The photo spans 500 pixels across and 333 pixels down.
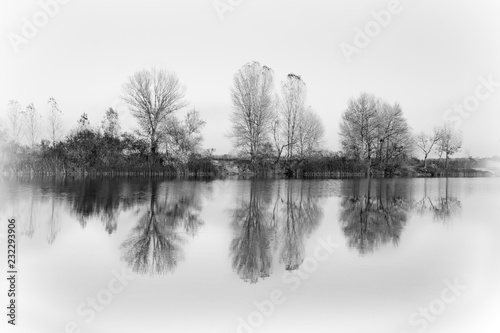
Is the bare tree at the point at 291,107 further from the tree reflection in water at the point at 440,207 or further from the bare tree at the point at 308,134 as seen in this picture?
the tree reflection in water at the point at 440,207

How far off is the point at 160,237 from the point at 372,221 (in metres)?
5.26

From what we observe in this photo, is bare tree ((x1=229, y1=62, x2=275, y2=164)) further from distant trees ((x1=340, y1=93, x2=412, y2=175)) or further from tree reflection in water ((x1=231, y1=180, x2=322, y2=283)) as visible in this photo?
tree reflection in water ((x1=231, y1=180, x2=322, y2=283))

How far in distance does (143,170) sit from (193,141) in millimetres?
6030

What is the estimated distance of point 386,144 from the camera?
4288 centimetres

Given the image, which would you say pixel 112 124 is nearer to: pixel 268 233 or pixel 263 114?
pixel 263 114

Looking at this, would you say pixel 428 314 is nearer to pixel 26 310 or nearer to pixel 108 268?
pixel 108 268

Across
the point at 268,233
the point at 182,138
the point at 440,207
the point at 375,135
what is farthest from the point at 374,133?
the point at 268,233

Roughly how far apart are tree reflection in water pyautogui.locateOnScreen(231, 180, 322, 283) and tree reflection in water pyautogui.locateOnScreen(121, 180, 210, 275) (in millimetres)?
1014

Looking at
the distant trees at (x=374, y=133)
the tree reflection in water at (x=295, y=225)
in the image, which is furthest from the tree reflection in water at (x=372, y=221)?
the distant trees at (x=374, y=133)

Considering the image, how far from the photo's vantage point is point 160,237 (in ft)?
26.7

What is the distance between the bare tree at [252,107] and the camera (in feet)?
119

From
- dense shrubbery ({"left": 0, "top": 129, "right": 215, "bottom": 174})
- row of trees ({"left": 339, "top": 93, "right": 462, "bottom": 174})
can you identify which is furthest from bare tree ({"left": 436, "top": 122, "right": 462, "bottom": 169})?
dense shrubbery ({"left": 0, "top": 129, "right": 215, "bottom": 174})

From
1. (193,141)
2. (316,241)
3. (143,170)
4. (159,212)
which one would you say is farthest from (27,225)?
(193,141)

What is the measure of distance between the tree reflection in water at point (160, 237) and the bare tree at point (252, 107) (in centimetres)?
2323
